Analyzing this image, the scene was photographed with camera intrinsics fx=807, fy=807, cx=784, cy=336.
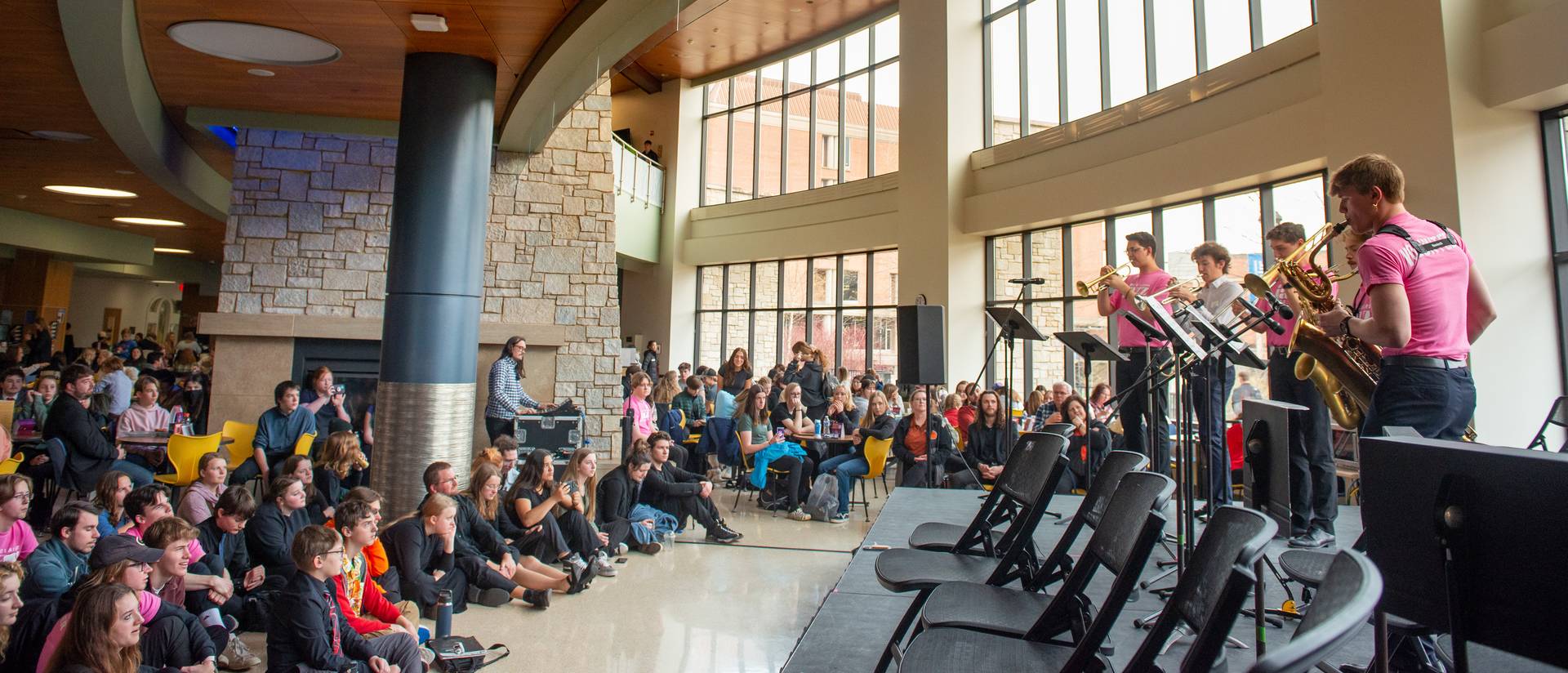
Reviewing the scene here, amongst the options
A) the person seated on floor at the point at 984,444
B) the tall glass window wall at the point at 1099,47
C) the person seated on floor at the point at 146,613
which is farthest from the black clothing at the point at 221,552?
the tall glass window wall at the point at 1099,47

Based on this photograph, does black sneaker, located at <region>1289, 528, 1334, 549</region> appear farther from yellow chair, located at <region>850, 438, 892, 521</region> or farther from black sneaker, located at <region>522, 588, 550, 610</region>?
yellow chair, located at <region>850, 438, 892, 521</region>

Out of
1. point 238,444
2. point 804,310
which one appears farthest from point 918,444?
point 804,310

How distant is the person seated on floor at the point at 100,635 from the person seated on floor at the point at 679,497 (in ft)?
12.4

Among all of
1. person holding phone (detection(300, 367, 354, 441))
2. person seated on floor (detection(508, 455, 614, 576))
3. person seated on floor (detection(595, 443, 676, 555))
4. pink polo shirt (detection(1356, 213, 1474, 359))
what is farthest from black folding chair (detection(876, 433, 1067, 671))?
person holding phone (detection(300, 367, 354, 441))

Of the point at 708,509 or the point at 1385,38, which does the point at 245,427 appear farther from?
the point at 1385,38

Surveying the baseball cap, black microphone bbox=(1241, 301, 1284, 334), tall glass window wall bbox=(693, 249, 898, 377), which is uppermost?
tall glass window wall bbox=(693, 249, 898, 377)

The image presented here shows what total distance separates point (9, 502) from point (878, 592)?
11.8 feet

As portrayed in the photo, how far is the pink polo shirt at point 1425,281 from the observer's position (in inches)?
92.5

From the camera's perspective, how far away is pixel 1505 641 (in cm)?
122

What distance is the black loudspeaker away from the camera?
6.04 metres

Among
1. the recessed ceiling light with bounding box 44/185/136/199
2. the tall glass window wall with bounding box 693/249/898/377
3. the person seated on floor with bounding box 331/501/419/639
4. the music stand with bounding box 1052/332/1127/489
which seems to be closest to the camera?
the person seated on floor with bounding box 331/501/419/639

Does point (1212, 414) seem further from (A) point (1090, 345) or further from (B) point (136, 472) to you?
(B) point (136, 472)

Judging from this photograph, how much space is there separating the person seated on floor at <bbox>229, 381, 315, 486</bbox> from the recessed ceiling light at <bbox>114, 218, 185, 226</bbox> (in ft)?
28.5

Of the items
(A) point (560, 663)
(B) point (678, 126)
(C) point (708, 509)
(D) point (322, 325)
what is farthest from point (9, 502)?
(B) point (678, 126)
